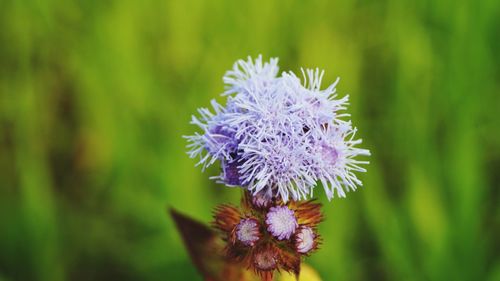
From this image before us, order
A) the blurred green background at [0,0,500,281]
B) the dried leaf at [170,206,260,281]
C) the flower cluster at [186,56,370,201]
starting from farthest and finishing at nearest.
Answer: the blurred green background at [0,0,500,281]
the dried leaf at [170,206,260,281]
the flower cluster at [186,56,370,201]

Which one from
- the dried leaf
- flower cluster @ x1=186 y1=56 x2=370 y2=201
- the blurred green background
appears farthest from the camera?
the blurred green background

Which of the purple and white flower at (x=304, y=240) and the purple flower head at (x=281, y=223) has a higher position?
the purple flower head at (x=281, y=223)

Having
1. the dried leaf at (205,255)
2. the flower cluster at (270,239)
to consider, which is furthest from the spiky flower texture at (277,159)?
the dried leaf at (205,255)

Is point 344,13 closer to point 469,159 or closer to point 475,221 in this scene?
point 469,159

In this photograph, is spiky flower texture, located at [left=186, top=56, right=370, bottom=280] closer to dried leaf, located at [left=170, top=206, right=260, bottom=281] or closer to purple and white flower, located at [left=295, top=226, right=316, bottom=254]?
purple and white flower, located at [left=295, top=226, right=316, bottom=254]

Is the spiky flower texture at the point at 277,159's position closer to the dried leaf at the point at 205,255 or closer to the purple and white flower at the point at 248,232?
the purple and white flower at the point at 248,232

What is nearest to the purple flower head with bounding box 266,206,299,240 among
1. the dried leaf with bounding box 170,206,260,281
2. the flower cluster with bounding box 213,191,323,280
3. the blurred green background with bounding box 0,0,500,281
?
the flower cluster with bounding box 213,191,323,280

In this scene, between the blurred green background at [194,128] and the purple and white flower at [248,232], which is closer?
the purple and white flower at [248,232]

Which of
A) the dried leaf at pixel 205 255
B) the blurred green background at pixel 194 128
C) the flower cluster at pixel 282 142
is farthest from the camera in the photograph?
the blurred green background at pixel 194 128
